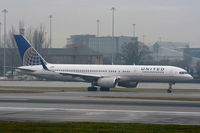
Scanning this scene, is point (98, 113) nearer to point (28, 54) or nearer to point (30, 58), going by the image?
point (30, 58)

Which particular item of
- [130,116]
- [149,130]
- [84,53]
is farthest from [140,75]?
[84,53]

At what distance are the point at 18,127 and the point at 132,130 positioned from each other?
4.94m

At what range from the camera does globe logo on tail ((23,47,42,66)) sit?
6288cm

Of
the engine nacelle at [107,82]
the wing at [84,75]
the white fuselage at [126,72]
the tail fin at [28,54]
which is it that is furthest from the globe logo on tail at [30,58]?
the engine nacelle at [107,82]

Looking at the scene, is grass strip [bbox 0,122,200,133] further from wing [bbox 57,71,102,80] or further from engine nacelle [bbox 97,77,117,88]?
wing [bbox 57,71,102,80]

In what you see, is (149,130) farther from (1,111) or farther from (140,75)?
(140,75)

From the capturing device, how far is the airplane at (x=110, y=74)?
58875 mm

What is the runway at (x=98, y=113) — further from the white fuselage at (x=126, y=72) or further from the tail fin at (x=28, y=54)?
the tail fin at (x=28, y=54)

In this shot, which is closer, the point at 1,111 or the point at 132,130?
the point at 132,130

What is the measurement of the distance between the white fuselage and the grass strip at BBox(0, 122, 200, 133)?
35.6 metres

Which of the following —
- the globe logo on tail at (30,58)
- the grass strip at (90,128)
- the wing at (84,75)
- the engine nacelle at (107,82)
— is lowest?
the engine nacelle at (107,82)

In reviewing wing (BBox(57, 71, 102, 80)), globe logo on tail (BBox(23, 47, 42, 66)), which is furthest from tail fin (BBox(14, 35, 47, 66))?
wing (BBox(57, 71, 102, 80))

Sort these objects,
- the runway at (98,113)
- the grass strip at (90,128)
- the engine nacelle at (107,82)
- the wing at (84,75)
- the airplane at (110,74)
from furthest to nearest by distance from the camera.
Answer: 1. the airplane at (110,74)
2. the wing at (84,75)
3. the engine nacelle at (107,82)
4. the runway at (98,113)
5. the grass strip at (90,128)

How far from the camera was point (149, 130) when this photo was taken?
853 inches
